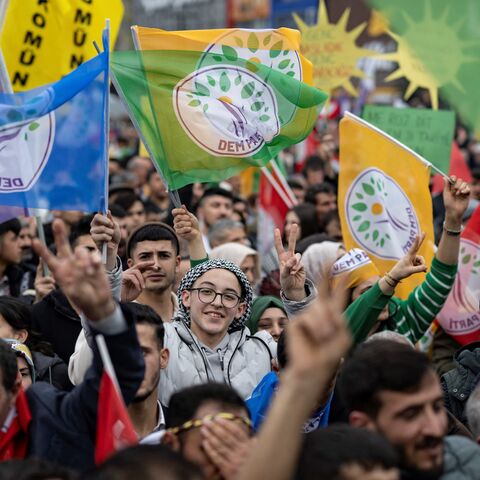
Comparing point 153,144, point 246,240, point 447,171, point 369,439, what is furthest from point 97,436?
point 447,171

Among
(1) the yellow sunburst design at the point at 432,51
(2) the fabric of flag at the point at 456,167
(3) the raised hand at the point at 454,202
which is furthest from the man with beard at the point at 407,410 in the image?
(2) the fabric of flag at the point at 456,167

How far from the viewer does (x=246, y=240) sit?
834 cm

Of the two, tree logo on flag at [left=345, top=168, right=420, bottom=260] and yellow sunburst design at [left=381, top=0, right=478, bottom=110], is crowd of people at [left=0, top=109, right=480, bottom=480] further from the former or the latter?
yellow sunburst design at [left=381, top=0, right=478, bottom=110]

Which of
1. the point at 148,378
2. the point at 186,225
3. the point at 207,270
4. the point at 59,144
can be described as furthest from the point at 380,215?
the point at 148,378

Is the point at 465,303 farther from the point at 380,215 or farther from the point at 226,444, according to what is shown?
the point at 226,444

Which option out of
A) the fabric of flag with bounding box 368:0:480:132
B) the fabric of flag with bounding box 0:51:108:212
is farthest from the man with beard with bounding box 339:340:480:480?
the fabric of flag with bounding box 368:0:480:132

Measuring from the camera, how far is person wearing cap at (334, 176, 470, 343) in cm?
525

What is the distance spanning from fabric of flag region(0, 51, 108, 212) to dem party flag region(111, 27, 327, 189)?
351 millimetres

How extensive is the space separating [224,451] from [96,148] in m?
2.28

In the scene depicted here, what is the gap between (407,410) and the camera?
3371mm

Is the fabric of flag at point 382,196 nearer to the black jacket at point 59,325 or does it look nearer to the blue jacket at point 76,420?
the black jacket at point 59,325

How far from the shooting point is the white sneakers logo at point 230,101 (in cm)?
571

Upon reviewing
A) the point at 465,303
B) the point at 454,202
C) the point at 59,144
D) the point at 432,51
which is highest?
the point at 432,51

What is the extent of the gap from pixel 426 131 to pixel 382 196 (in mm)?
1920
